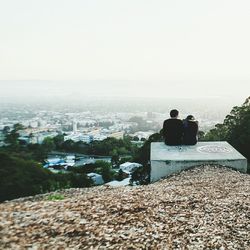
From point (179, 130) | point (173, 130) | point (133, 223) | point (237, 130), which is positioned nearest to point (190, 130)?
point (179, 130)

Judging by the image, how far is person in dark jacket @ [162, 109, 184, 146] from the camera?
44.5 feet

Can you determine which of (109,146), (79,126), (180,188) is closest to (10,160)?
(180,188)

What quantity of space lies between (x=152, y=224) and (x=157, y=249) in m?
0.79

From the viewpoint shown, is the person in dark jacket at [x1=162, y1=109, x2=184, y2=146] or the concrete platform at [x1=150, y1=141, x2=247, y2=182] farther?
the person in dark jacket at [x1=162, y1=109, x2=184, y2=146]

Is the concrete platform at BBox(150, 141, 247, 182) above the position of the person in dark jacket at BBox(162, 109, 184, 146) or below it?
below

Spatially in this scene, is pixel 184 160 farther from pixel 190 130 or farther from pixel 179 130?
pixel 190 130

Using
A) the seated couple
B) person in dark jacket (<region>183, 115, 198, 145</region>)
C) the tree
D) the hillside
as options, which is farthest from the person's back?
the hillside

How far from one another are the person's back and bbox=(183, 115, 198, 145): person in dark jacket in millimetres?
A: 222

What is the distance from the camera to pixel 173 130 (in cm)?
1370

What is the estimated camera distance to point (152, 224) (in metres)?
5.15

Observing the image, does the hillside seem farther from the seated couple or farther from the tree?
the tree

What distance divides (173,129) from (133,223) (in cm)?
883

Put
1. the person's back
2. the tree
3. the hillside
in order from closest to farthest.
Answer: the hillside
the person's back
the tree

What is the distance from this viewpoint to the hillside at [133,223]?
451 centimetres
